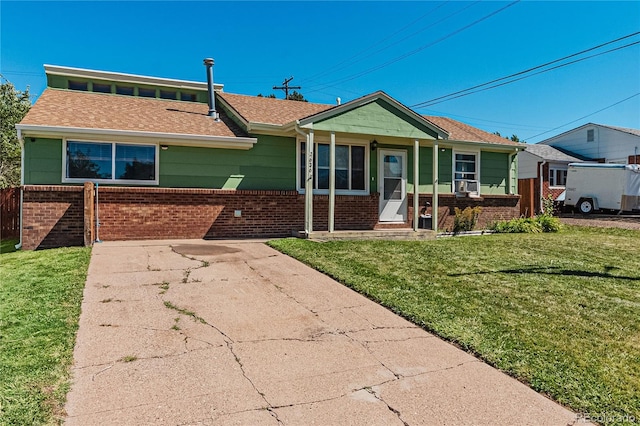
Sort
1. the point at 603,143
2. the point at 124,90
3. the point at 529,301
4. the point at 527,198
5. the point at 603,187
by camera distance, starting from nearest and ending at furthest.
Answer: the point at 529,301 → the point at 124,90 → the point at 527,198 → the point at 603,187 → the point at 603,143

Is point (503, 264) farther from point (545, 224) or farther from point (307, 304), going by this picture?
point (545, 224)

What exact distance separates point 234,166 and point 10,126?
26.8 m

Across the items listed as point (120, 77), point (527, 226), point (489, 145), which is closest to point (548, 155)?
point (489, 145)

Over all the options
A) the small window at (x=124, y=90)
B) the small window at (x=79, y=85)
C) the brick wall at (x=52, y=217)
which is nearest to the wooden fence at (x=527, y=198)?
the small window at (x=124, y=90)

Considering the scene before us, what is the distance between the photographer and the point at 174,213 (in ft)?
33.9

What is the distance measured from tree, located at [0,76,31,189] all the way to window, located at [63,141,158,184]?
23855 mm

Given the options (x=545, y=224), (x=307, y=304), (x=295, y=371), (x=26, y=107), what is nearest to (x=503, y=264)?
(x=307, y=304)

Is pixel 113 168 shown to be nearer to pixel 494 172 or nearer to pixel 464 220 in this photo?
pixel 464 220

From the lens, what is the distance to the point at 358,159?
12562 millimetres

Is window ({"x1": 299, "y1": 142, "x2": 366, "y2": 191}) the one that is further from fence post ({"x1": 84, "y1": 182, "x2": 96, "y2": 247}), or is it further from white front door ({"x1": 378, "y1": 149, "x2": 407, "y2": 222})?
fence post ({"x1": 84, "y1": 182, "x2": 96, "y2": 247})

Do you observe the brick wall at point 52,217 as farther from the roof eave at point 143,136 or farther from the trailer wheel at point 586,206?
the trailer wheel at point 586,206

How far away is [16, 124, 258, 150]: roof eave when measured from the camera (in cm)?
903

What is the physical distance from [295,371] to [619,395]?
2532 millimetres

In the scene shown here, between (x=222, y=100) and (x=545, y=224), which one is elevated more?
(x=222, y=100)
